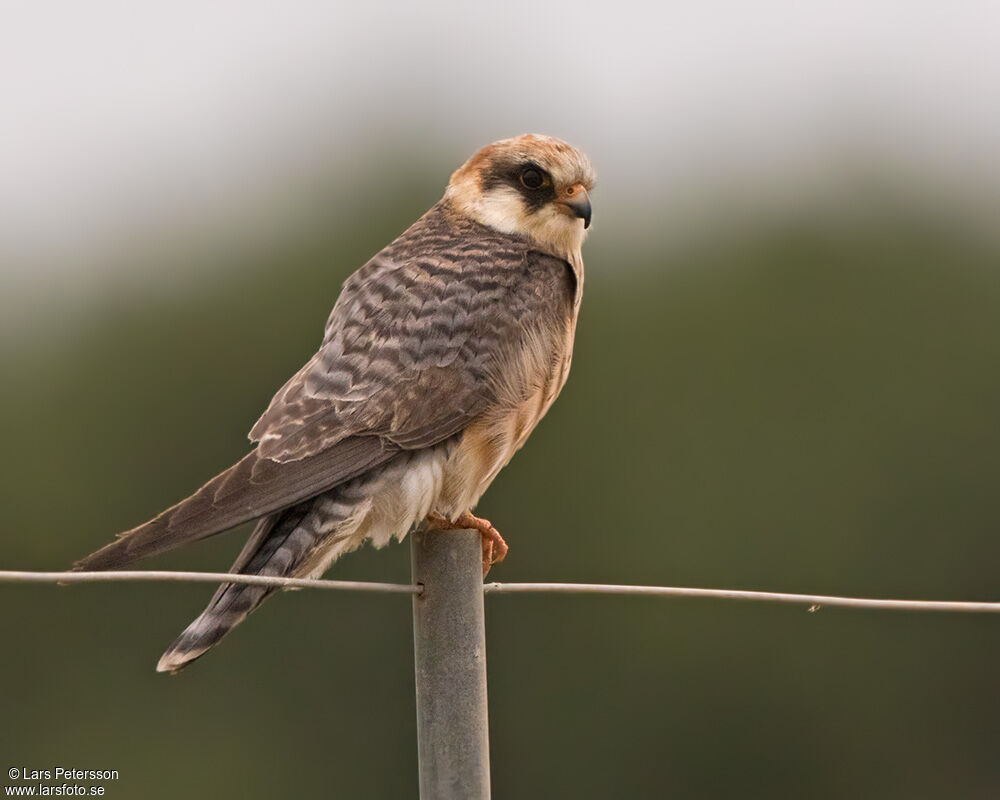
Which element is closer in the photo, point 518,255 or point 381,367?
point 381,367

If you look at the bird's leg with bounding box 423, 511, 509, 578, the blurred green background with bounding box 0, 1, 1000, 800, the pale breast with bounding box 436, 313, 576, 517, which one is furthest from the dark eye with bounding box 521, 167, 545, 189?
the blurred green background with bounding box 0, 1, 1000, 800

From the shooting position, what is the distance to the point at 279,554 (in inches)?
145

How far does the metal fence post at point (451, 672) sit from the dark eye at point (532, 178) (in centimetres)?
175

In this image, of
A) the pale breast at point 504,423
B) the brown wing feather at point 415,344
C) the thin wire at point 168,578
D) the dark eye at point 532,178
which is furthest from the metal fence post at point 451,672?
the dark eye at point 532,178

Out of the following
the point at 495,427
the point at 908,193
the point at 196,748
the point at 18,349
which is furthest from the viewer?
the point at 908,193

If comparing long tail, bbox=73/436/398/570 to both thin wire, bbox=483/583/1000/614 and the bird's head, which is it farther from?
the bird's head

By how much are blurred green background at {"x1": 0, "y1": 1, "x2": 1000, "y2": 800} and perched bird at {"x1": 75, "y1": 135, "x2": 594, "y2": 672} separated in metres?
10.2

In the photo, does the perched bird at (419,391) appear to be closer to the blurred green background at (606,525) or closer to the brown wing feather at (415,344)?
the brown wing feather at (415,344)

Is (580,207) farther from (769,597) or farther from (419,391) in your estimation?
(769,597)

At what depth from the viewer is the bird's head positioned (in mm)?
4578

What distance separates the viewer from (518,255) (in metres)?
4.40

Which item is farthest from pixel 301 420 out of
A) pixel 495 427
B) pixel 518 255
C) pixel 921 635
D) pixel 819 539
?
pixel 921 635

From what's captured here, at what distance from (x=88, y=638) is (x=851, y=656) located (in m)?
8.36

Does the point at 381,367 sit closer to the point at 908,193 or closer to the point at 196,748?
the point at 196,748
